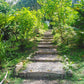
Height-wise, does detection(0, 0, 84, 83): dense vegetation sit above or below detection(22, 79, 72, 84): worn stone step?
above

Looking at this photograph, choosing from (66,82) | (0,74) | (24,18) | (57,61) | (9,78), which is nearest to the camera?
(66,82)

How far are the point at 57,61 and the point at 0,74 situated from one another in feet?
6.92

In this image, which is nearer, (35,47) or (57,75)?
(57,75)

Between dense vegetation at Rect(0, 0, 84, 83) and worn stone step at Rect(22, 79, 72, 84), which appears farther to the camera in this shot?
dense vegetation at Rect(0, 0, 84, 83)

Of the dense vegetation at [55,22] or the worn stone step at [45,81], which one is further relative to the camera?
the dense vegetation at [55,22]

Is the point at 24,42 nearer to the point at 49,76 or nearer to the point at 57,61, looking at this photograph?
the point at 57,61

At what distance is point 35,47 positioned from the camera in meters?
5.55

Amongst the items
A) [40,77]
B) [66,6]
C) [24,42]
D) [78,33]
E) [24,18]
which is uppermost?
[66,6]

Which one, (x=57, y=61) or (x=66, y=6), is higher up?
(x=66, y=6)

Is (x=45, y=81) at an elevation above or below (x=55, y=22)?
below

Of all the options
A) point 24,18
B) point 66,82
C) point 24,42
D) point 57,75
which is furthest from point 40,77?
point 24,18

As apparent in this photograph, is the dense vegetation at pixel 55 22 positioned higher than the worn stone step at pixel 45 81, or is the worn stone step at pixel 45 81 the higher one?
the dense vegetation at pixel 55 22

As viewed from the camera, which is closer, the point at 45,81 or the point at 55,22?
the point at 45,81

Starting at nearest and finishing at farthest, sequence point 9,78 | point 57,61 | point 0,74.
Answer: point 9,78 < point 0,74 < point 57,61
